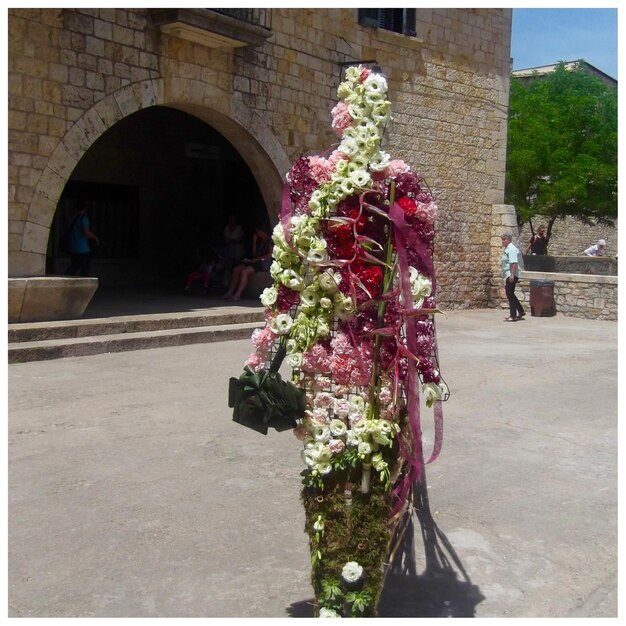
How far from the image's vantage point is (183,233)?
1730 cm

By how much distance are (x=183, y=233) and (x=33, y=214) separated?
23.1ft

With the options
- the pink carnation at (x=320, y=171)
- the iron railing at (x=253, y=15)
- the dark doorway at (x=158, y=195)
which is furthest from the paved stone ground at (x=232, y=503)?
the dark doorway at (x=158, y=195)

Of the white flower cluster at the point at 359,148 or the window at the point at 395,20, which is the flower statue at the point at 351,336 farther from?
the window at the point at 395,20

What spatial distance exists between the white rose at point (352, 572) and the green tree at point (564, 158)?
1055 inches

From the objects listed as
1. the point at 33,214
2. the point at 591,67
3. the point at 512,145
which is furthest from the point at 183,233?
the point at 591,67

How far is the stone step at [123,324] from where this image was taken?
9.38m

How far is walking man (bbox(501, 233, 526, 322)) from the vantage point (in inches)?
603

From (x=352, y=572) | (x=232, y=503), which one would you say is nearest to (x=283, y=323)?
(x=352, y=572)

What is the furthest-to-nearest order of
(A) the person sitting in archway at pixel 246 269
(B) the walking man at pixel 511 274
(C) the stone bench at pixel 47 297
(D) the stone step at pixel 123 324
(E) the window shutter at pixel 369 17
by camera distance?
(B) the walking man at pixel 511 274
(E) the window shutter at pixel 369 17
(A) the person sitting in archway at pixel 246 269
(C) the stone bench at pixel 47 297
(D) the stone step at pixel 123 324

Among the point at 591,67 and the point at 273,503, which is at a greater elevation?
the point at 591,67

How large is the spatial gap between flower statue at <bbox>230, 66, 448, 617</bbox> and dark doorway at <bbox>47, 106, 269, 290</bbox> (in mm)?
12018

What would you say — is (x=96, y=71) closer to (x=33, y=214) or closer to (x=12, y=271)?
(x=33, y=214)

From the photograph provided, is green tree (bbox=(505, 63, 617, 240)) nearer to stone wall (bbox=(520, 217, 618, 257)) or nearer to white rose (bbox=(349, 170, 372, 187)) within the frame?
stone wall (bbox=(520, 217, 618, 257))

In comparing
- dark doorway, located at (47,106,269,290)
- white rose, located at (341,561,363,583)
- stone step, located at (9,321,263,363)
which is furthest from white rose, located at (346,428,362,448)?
dark doorway, located at (47,106,269,290)
